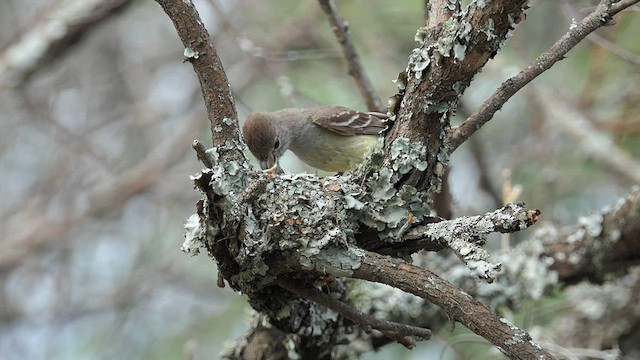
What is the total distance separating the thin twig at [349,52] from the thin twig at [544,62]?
1.30 m

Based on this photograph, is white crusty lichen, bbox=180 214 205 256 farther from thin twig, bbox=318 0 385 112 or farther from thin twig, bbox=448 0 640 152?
thin twig, bbox=318 0 385 112

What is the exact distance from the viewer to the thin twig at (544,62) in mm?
2422

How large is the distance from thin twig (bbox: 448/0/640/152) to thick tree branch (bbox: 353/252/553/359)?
46 cm

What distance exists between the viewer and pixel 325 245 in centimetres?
251

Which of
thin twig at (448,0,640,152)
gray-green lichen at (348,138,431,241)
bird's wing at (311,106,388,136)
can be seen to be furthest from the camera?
bird's wing at (311,106,388,136)

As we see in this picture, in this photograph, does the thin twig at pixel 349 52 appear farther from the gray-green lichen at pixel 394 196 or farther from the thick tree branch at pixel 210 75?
the thick tree branch at pixel 210 75

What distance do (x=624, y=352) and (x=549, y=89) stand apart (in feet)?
5.99

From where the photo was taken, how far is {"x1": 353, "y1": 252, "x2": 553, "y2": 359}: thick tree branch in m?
2.20

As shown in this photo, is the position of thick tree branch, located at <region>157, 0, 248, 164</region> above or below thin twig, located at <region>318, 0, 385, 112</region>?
below

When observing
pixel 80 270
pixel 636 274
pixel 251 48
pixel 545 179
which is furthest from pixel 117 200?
pixel 636 274

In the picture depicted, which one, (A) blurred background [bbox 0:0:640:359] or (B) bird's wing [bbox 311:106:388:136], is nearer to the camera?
(B) bird's wing [bbox 311:106:388:136]

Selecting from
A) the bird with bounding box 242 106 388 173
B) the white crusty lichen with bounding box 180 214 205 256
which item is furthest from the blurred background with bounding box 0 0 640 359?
the white crusty lichen with bounding box 180 214 205 256

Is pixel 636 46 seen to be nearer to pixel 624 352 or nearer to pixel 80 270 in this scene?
pixel 624 352

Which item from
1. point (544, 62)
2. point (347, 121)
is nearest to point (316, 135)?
point (347, 121)
